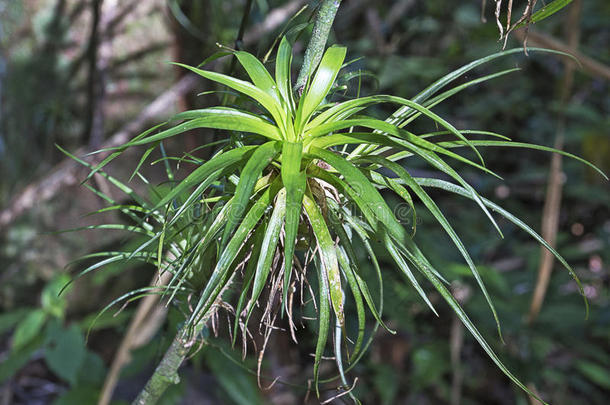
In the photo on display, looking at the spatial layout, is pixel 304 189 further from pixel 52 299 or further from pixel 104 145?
pixel 52 299

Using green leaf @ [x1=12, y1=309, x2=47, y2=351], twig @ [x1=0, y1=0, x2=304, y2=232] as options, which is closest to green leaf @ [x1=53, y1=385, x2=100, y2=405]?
green leaf @ [x1=12, y1=309, x2=47, y2=351]

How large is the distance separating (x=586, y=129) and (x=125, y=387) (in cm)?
214

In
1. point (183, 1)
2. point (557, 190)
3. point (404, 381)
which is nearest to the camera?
point (557, 190)

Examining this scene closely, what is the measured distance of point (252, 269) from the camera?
35 centimetres

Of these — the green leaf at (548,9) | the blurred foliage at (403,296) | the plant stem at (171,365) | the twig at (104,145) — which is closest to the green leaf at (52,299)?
the blurred foliage at (403,296)

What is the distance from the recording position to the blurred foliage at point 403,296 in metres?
1.35

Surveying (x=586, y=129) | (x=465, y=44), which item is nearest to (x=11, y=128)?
(x=465, y=44)

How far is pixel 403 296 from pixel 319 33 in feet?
3.84

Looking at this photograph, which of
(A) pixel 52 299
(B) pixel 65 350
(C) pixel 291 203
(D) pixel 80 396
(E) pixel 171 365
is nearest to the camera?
(C) pixel 291 203

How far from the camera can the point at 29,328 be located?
1417 mm

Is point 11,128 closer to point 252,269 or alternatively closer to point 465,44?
point 252,269

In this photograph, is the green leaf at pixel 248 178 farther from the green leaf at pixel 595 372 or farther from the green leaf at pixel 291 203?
the green leaf at pixel 595 372

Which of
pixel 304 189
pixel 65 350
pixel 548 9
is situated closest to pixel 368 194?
pixel 304 189

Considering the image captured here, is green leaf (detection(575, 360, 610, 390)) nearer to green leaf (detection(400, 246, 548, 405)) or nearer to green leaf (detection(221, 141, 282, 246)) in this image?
green leaf (detection(400, 246, 548, 405))
